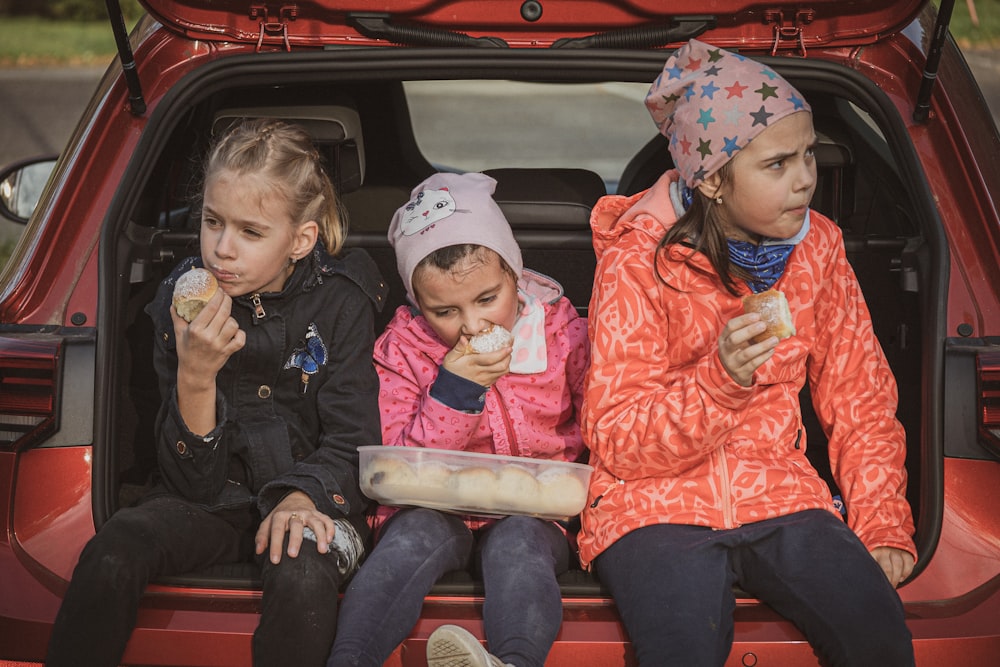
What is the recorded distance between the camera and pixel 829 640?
80.3 inches

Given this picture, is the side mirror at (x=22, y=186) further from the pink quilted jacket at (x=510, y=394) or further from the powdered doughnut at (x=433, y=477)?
the powdered doughnut at (x=433, y=477)

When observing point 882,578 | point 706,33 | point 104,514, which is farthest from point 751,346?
point 104,514

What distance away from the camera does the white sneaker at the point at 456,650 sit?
1903 millimetres

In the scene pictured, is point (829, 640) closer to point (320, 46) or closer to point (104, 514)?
point (104, 514)

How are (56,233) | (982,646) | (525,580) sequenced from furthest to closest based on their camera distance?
1. (56,233)
2. (525,580)
3. (982,646)

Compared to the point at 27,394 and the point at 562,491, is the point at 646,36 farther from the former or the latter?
the point at 27,394

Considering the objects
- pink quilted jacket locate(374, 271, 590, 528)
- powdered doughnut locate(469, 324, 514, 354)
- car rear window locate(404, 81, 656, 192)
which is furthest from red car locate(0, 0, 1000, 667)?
car rear window locate(404, 81, 656, 192)

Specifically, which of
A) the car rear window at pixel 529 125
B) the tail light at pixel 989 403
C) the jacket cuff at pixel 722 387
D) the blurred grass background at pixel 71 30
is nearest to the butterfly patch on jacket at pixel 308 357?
the jacket cuff at pixel 722 387

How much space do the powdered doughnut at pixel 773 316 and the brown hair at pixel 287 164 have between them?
1.02 metres

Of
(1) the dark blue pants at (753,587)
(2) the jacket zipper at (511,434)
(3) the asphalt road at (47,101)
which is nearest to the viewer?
(1) the dark blue pants at (753,587)

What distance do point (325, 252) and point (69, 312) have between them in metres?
0.56

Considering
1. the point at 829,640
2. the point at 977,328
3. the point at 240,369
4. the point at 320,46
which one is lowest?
the point at 829,640

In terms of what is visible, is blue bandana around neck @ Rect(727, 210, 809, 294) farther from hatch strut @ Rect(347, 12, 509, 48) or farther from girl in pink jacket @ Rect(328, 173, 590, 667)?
hatch strut @ Rect(347, 12, 509, 48)

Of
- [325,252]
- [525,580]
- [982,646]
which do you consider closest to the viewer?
[982,646]
